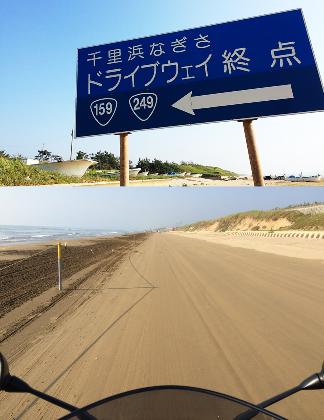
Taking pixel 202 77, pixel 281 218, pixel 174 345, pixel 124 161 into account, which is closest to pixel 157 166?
pixel 124 161

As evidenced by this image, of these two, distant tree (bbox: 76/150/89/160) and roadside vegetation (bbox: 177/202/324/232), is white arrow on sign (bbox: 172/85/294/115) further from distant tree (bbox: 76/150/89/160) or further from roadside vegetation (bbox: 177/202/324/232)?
roadside vegetation (bbox: 177/202/324/232)

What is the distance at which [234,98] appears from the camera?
3834 mm

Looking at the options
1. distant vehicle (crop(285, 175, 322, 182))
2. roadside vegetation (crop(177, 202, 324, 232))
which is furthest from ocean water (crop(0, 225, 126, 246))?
roadside vegetation (crop(177, 202, 324, 232))

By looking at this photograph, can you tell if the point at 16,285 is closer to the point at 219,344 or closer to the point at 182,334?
the point at 182,334

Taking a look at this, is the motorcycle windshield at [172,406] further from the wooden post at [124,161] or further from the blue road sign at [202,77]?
the blue road sign at [202,77]

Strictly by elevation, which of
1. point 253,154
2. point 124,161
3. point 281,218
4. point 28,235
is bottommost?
point 253,154

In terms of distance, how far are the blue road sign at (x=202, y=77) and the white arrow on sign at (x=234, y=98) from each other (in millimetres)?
14

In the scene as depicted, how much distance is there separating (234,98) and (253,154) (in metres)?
0.93

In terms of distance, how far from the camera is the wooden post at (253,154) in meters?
3.61

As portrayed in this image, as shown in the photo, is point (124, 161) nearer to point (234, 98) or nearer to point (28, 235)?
point (234, 98)

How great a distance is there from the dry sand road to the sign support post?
100 inches

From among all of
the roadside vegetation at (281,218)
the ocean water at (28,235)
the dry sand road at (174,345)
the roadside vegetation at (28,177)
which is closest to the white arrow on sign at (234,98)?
the roadside vegetation at (28,177)

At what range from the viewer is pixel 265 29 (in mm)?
4059

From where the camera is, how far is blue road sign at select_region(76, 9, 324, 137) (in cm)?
373
